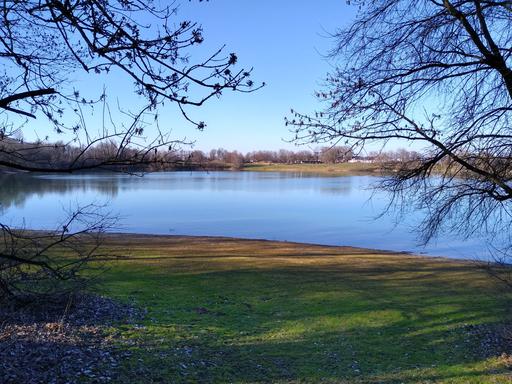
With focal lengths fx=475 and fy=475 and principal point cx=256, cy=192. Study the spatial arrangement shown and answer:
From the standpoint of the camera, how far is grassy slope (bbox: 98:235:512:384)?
20.8 feet

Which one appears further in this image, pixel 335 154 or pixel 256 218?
pixel 256 218

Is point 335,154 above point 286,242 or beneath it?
above

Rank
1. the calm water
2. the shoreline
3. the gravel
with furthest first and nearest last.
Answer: the calm water
the shoreline
the gravel

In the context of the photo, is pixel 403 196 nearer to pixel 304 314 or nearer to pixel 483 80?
pixel 483 80

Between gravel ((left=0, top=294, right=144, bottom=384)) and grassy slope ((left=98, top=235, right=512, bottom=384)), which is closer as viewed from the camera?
gravel ((left=0, top=294, right=144, bottom=384))

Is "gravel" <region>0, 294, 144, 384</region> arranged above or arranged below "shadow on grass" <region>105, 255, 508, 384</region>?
above

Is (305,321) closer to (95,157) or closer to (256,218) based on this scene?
(95,157)

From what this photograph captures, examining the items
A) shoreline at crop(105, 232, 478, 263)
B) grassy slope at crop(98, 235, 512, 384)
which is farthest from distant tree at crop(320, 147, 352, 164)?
shoreline at crop(105, 232, 478, 263)

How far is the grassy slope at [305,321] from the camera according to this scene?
250 inches

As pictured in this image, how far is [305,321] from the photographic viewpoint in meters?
8.88

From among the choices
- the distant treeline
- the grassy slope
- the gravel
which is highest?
the distant treeline

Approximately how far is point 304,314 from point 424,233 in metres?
4.10

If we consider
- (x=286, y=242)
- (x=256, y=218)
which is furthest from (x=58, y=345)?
(x=256, y=218)

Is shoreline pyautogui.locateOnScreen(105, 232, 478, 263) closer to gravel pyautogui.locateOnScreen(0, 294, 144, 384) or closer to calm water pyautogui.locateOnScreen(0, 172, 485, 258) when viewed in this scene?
calm water pyautogui.locateOnScreen(0, 172, 485, 258)
